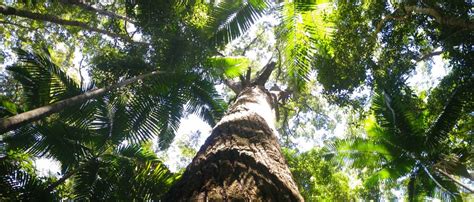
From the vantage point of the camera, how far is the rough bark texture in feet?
7.00

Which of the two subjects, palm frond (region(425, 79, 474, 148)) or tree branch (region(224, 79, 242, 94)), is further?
tree branch (region(224, 79, 242, 94))

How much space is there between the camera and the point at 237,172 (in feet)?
7.89

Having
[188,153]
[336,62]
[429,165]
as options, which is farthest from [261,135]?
[188,153]

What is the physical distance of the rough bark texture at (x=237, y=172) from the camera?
213 centimetres

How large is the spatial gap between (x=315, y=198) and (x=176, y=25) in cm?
510

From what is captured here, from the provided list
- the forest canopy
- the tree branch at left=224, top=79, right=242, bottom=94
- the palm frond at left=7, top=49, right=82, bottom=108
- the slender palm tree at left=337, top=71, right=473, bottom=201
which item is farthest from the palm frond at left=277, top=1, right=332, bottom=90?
the palm frond at left=7, top=49, right=82, bottom=108

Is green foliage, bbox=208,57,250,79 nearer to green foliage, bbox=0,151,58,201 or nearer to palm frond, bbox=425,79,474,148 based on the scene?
palm frond, bbox=425,79,474,148

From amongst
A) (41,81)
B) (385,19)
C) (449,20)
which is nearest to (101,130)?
(41,81)

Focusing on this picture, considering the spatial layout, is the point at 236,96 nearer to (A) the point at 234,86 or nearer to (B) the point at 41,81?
(A) the point at 234,86

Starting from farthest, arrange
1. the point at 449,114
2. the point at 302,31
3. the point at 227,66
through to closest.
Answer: the point at 227,66
the point at 449,114
the point at 302,31

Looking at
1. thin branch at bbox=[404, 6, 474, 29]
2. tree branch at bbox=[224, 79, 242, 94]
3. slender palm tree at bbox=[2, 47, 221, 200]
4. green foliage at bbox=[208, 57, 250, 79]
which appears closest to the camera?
thin branch at bbox=[404, 6, 474, 29]

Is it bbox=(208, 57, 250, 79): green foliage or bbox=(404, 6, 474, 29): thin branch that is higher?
bbox=(208, 57, 250, 79): green foliage

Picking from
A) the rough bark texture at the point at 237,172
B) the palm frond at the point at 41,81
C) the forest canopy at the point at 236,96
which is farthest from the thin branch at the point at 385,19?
the palm frond at the point at 41,81

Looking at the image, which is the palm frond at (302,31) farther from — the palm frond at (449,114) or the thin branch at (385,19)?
the palm frond at (449,114)
